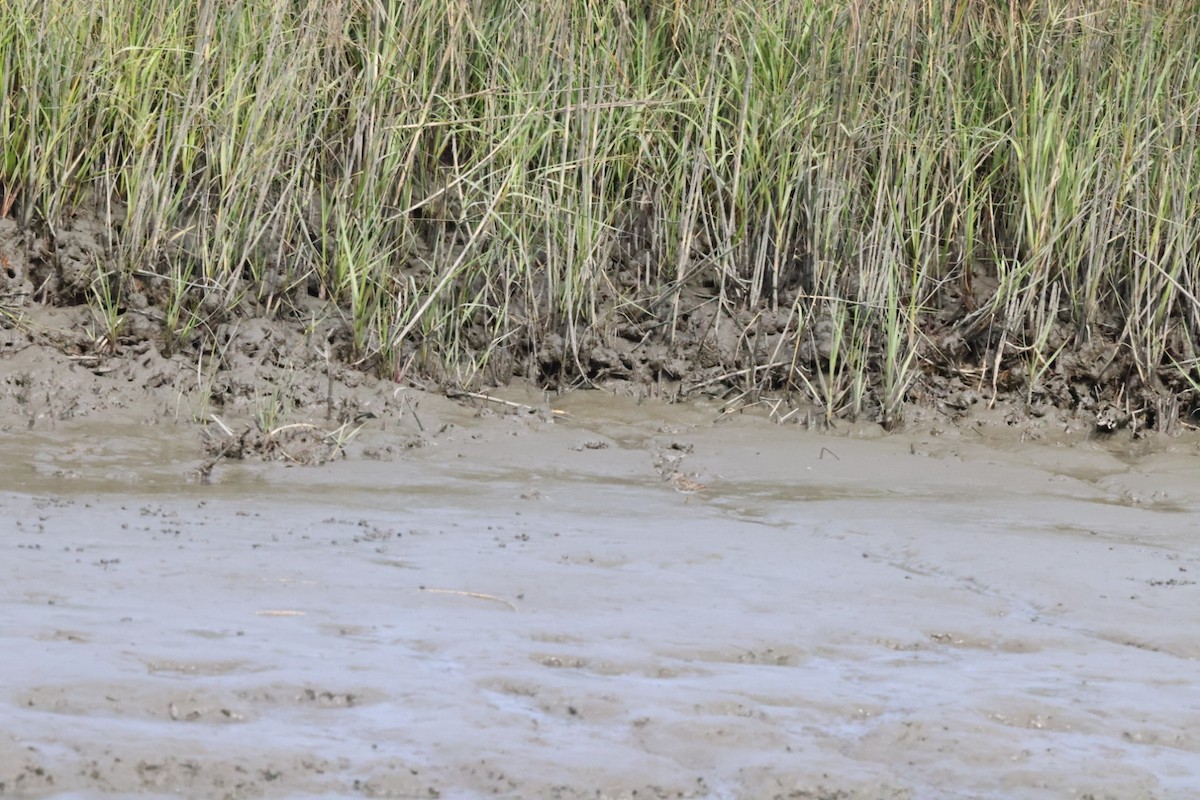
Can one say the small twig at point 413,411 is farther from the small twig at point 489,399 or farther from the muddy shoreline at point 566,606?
the small twig at point 489,399

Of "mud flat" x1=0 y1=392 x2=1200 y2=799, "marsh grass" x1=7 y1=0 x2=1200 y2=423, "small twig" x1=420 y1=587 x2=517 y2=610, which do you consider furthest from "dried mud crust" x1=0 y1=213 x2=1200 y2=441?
"small twig" x1=420 y1=587 x2=517 y2=610

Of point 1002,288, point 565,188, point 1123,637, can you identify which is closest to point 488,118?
point 565,188

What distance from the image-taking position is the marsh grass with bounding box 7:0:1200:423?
523 cm

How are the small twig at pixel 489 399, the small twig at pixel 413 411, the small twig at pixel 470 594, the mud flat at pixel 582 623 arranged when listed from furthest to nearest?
1. the small twig at pixel 489 399
2. the small twig at pixel 413 411
3. the small twig at pixel 470 594
4. the mud flat at pixel 582 623

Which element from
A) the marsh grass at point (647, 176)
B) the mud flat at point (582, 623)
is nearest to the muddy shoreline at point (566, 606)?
the mud flat at point (582, 623)

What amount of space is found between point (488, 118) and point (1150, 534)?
2650 mm

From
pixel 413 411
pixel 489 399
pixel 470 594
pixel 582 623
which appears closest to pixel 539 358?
pixel 489 399

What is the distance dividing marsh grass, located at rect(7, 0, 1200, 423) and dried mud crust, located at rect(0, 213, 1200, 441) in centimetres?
2

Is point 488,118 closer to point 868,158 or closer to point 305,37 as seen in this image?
point 305,37

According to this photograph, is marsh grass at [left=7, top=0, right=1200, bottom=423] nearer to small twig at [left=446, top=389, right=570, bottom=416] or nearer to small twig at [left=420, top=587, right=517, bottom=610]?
small twig at [left=446, top=389, right=570, bottom=416]

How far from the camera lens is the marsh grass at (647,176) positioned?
5.23m

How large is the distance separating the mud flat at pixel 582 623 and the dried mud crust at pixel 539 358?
29 cm

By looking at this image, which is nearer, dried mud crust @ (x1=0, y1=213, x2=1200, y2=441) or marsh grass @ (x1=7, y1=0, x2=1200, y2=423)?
dried mud crust @ (x1=0, y1=213, x2=1200, y2=441)

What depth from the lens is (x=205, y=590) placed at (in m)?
2.82
